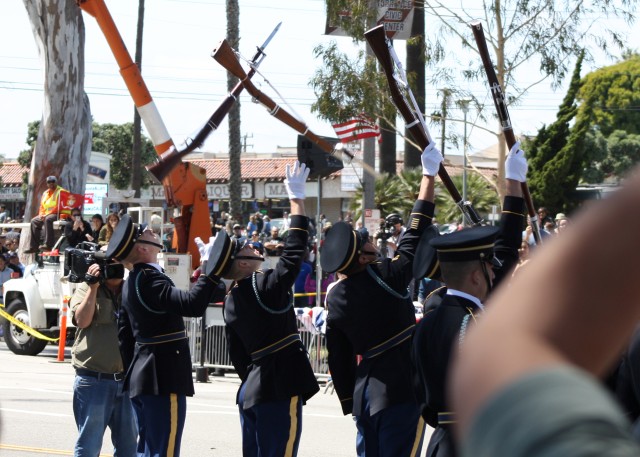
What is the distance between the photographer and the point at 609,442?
0.98 metres

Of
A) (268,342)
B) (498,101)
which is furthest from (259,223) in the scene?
(498,101)

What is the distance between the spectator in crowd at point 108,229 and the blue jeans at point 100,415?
8.00 m

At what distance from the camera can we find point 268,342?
6.34 m

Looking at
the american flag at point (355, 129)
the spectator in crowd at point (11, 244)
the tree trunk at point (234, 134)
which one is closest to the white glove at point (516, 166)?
the american flag at point (355, 129)

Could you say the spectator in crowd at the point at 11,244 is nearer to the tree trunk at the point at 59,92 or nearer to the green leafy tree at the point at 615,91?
the tree trunk at the point at 59,92

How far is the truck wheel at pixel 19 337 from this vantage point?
56.7 ft

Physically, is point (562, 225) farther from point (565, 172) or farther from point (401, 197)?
point (565, 172)

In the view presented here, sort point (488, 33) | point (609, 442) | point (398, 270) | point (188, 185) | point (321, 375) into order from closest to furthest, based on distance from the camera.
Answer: point (609, 442), point (398, 270), point (321, 375), point (488, 33), point (188, 185)

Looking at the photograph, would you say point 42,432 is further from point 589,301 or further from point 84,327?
point 589,301

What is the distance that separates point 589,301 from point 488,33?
1598 centimetres

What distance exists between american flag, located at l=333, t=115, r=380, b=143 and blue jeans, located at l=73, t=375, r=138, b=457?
465 inches

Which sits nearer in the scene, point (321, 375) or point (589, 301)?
point (589, 301)

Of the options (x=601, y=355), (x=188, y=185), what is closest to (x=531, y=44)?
(x=188, y=185)

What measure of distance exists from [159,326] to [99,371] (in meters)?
0.66
